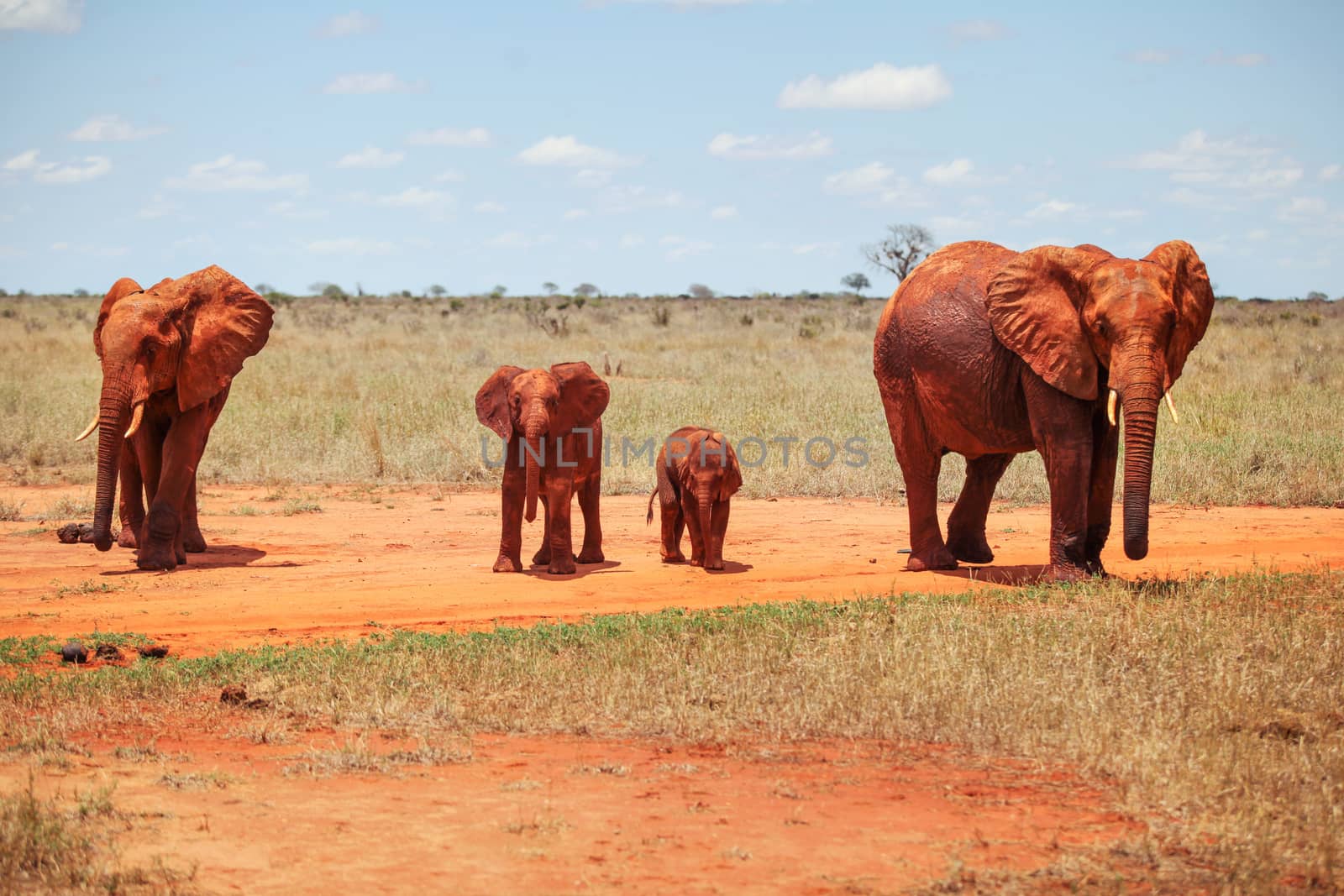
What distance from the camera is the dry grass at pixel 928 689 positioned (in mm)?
6098

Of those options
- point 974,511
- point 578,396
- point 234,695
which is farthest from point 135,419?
point 974,511

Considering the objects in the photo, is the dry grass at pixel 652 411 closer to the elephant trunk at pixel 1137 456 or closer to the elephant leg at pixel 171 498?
the elephant leg at pixel 171 498

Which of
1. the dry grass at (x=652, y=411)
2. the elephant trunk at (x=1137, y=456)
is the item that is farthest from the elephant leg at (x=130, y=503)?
the elephant trunk at (x=1137, y=456)

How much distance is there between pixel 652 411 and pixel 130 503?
9400 millimetres

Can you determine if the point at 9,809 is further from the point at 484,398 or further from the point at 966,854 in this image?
the point at 484,398

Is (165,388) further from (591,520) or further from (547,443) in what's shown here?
(591,520)

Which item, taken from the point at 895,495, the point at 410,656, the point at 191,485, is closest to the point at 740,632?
the point at 410,656

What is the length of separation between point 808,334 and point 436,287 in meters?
56.9

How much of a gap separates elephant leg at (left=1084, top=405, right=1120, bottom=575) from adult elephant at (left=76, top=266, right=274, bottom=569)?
7259 millimetres

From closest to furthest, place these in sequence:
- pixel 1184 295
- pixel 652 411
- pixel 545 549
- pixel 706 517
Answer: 1. pixel 1184 295
2. pixel 706 517
3. pixel 545 549
4. pixel 652 411

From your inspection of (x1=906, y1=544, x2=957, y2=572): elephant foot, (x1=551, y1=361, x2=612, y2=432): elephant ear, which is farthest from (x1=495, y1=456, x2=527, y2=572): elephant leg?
(x1=906, y1=544, x2=957, y2=572): elephant foot

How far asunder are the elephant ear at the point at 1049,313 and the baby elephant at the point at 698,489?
8.14ft

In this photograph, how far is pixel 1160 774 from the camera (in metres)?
6.05

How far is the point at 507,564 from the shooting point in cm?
1191
